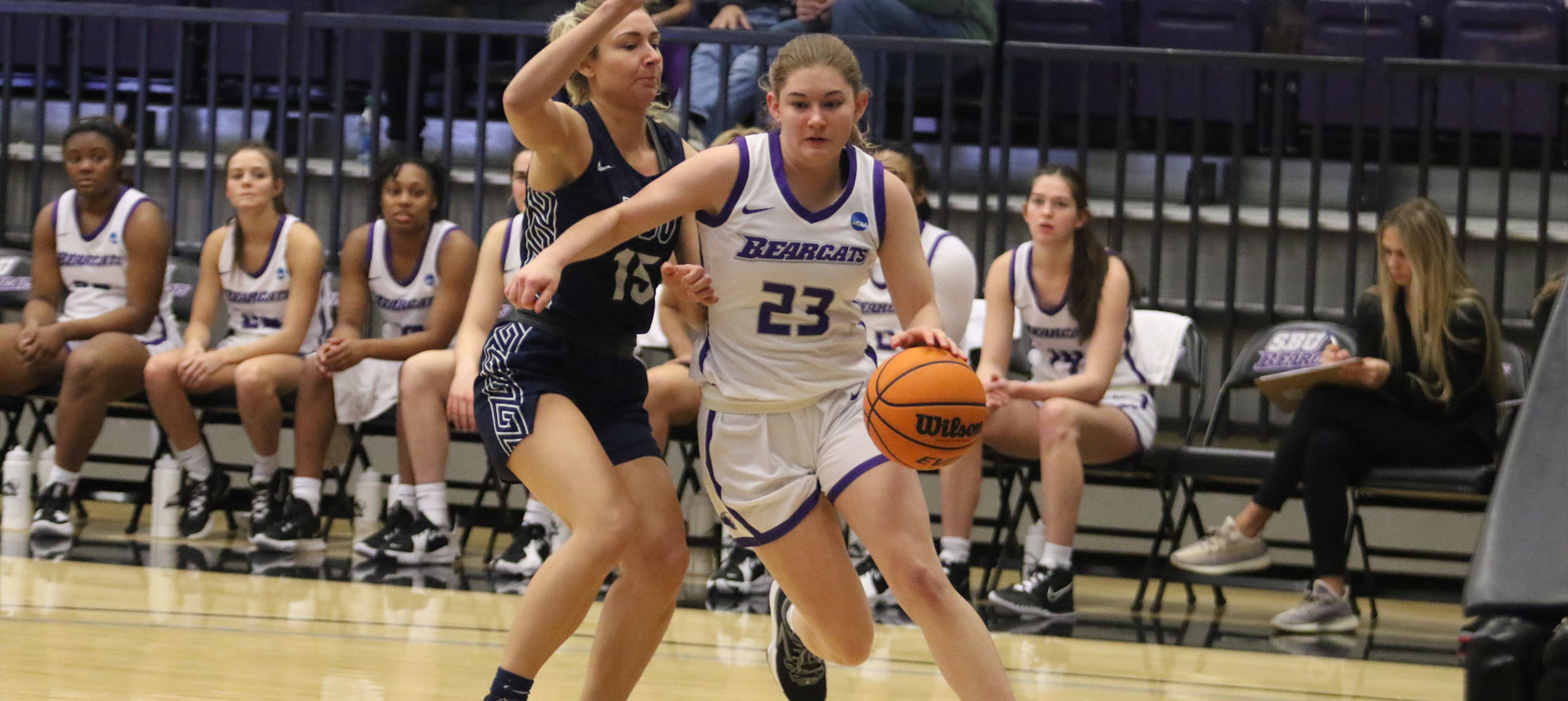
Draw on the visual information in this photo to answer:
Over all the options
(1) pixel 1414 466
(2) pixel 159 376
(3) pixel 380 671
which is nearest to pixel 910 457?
(3) pixel 380 671

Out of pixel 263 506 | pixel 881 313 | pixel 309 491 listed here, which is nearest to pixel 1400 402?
pixel 881 313

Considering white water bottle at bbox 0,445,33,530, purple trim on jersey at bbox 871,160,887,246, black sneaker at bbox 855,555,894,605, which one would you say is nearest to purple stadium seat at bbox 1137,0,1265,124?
black sneaker at bbox 855,555,894,605

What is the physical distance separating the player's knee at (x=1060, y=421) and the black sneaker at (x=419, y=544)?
2146 millimetres

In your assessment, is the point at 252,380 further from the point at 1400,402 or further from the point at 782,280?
the point at 1400,402

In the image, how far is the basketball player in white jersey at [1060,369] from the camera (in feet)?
16.6

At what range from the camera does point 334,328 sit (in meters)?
6.00

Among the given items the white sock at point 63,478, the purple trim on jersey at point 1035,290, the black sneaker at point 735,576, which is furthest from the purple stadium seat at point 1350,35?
the white sock at point 63,478

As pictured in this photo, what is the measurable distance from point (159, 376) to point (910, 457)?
3.95 metres

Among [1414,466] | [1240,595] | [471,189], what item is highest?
[471,189]

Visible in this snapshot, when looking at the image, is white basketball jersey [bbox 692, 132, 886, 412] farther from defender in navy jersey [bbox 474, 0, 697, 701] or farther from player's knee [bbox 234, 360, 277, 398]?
player's knee [bbox 234, 360, 277, 398]

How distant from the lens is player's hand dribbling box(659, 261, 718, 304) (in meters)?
2.88

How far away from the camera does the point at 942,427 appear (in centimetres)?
274

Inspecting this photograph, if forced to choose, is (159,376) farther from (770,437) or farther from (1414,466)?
(1414,466)

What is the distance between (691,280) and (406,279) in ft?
11.0
